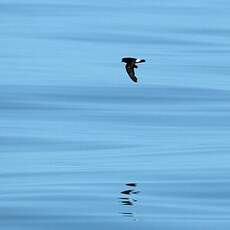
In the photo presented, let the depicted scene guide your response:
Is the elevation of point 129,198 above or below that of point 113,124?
below

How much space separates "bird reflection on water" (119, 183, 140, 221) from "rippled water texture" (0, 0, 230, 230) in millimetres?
29

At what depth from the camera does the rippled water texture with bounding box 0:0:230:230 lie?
18.0 m

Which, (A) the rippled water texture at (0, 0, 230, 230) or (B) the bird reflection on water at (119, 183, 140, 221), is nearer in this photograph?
(B) the bird reflection on water at (119, 183, 140, 221)

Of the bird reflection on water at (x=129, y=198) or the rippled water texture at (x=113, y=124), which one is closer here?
the bird reflection on water at (x=129, y=198)

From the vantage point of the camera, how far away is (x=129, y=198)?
61.4 feet

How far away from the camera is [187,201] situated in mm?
18406

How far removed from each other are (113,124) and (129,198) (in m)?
6.07

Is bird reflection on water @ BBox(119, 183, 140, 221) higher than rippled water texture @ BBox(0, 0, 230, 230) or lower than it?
lower

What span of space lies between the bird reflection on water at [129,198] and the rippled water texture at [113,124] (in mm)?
29

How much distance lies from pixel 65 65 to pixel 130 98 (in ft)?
16.9

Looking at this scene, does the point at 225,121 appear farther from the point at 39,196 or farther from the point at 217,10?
the point at 217,10

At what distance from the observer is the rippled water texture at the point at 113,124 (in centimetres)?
1805

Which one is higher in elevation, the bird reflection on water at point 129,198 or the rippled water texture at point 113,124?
the rippled water texture at point 113,124

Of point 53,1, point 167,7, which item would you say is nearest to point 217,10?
point 167,7
